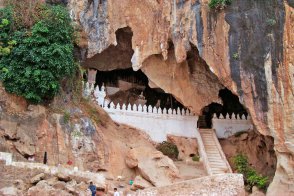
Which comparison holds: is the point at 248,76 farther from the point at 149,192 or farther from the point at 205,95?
the point at 149,192

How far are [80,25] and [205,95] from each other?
274 inches

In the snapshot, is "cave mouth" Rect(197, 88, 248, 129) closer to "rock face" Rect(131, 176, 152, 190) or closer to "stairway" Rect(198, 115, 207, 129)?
"stairway" Rect(198, 115, 207, 129)

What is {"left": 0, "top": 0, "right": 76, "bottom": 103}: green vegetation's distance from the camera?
18703 mm

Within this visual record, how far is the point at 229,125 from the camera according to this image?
23203 mm

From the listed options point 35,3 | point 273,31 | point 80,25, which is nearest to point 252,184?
point 273,31

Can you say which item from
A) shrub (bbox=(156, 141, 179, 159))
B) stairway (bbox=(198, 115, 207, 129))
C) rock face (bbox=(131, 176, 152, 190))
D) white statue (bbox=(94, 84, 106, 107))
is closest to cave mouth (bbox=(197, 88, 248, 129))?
stairway (bbox=(198, 115, 207, 129))

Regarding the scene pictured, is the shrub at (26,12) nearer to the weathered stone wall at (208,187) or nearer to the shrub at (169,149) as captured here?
the shrub at (169,149)

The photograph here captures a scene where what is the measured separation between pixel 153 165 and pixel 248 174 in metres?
4.06

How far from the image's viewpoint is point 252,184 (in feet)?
60.2

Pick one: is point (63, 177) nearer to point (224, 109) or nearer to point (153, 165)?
point (153, 165)

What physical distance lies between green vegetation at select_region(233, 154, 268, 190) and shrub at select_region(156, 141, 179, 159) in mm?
2754

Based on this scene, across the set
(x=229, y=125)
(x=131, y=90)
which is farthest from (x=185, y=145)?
(x=131, y=90)

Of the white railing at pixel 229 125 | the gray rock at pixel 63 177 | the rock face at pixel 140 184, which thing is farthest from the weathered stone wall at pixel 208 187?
the white railing at pixel 229 125

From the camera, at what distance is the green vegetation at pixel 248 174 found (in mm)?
18078
